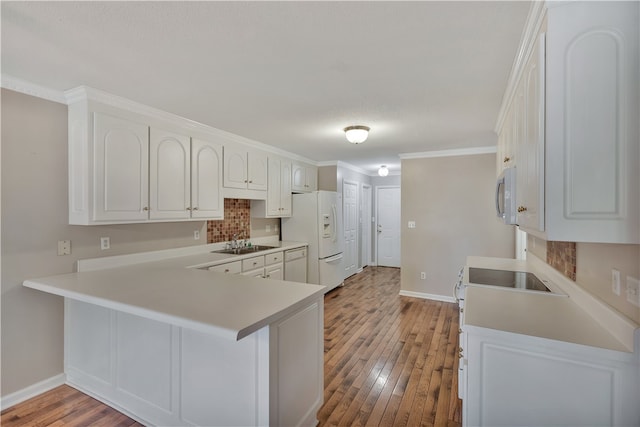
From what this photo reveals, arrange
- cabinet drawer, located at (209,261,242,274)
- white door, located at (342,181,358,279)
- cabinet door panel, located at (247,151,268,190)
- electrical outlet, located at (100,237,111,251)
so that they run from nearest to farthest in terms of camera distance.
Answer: electrical outlet, located at (100,237,111,251), cabinet drawer, located at (209,261,242,274), cabinet door panel, located at (247,151,268,190), white door, located at (342,181,358,279)

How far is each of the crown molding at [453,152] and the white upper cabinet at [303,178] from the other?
1.56 meters

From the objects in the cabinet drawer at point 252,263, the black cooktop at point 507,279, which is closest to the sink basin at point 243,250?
the cabinet drawer at point 252,263

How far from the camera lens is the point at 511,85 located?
209 cm

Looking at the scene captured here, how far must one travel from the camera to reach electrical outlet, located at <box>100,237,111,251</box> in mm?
2613

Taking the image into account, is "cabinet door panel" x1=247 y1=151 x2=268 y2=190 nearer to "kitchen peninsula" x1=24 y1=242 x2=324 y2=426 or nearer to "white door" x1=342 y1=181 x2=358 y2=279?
"kitchen peninsula" x1=24 y1=242 x2=324 y2=426

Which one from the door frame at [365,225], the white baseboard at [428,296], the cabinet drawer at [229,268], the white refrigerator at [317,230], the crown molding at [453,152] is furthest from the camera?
the door frame at [365,225]

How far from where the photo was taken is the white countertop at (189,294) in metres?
1.43

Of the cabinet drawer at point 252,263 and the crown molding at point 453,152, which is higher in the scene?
the crown molding at point 453,152

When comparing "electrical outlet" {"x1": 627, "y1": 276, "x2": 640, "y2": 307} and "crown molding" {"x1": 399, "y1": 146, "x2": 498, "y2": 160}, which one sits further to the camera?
"crown molding" {"x1": 399, "y1": 146, "x2": 498, "y2": 160}

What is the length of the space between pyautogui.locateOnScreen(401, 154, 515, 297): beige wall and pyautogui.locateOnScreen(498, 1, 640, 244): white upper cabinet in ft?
11.1

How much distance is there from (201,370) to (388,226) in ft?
20.2

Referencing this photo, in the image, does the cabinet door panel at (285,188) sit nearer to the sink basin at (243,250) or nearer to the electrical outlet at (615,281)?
the sink basin at (243,250)

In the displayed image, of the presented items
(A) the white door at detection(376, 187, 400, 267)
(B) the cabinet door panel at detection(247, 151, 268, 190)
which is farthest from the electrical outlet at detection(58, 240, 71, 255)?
(A) the white door at detection(376, 187, 400, 267)

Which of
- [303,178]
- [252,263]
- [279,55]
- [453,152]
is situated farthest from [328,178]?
[279,55]
